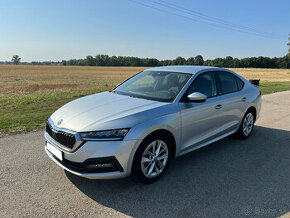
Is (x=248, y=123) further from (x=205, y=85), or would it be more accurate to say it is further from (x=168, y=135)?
(x=168, y=135)

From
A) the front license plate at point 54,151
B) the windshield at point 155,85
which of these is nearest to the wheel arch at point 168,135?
the windshield at point 155,85

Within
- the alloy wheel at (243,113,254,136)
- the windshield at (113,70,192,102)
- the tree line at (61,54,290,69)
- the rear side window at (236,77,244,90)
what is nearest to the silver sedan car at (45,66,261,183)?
the windshield at (113,70,192,102)

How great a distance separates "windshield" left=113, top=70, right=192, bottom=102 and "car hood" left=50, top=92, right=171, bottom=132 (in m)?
0.26

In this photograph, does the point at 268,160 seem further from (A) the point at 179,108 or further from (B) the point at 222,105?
(A) the point at 179,108

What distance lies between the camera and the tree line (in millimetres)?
95000

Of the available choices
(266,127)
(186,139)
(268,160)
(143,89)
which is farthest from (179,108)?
(266,127)

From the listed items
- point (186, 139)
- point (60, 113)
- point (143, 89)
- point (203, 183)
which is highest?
point (143, 89)

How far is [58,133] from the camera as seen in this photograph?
10.0 ft

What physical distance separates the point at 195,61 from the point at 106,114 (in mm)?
90608

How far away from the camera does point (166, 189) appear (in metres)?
3.14

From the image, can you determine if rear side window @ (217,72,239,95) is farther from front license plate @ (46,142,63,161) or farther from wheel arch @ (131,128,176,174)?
front license plate @ (46,142,63,161)

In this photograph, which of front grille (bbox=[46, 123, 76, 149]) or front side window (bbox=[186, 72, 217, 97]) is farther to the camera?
front side window (bbox=[186, 72, 217, 97])

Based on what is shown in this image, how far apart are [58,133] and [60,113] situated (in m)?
0.49

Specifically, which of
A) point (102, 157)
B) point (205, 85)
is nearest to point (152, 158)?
point (102, 157)
